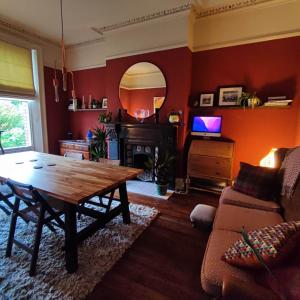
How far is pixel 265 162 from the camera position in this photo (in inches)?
124

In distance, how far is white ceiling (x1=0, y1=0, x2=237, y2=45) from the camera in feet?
9.56

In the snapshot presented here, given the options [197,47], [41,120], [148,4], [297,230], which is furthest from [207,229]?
[41,120]

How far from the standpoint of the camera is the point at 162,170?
11.0 ft

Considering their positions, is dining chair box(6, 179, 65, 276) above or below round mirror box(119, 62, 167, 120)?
below

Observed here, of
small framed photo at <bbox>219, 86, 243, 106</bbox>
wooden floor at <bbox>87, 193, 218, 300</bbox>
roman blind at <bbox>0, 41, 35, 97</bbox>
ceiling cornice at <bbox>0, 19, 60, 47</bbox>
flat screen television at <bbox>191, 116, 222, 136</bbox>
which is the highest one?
ceiling cornice at <bbox>0, 19, 60, 47</bbox>

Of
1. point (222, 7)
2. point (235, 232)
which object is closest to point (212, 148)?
point (235, 232)

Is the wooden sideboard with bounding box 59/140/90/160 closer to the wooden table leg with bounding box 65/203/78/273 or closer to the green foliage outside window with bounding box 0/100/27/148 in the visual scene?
the green foliage outside window with bounding box 0/100/27/148

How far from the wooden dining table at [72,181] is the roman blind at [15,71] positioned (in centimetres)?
184

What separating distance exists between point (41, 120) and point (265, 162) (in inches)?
182

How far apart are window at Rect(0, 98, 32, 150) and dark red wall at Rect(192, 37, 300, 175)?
370 cm

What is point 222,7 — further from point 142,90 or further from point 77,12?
point 77,12

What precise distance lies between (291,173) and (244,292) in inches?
57.3

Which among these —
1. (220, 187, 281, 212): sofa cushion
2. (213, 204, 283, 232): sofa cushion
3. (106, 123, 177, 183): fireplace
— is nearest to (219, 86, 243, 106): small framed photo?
(106, 123, 177, 183): fireplace

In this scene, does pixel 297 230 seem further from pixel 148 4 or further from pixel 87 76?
pixel 87 76
